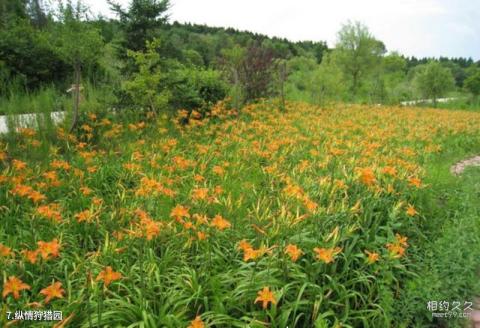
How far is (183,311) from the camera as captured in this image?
2.05 m

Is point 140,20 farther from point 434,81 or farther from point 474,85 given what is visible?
point 474,85

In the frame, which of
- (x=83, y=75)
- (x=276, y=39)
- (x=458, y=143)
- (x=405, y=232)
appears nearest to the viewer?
(x=405, y=232)

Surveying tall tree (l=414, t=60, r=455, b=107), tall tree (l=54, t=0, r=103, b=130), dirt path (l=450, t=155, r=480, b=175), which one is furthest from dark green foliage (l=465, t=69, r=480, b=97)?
tall tree (l=54, t=0, r=103, b=130)

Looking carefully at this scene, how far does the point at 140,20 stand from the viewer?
7473 millimetres

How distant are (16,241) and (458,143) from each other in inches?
328

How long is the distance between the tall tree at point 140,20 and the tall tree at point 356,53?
50.0 feet

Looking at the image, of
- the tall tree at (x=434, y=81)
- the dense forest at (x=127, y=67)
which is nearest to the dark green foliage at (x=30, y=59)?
the dense forest at (x=127, y=67)

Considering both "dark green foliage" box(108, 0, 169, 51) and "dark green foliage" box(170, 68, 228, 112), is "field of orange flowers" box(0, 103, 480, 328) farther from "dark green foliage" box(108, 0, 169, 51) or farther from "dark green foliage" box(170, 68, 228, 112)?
"dark green foliage" box(108, 0, 169, 51)

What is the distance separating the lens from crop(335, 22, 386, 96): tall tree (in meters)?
21.0

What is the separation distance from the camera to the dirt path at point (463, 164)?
5.89m

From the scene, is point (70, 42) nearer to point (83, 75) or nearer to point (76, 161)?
point (76, 161)

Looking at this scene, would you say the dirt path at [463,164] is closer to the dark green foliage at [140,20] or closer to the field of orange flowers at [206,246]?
the field of orange flowers at [206,246]

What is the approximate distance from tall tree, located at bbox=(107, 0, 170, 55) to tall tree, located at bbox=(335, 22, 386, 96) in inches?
600

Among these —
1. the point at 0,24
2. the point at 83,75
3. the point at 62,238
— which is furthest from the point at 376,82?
the point at 62,238
